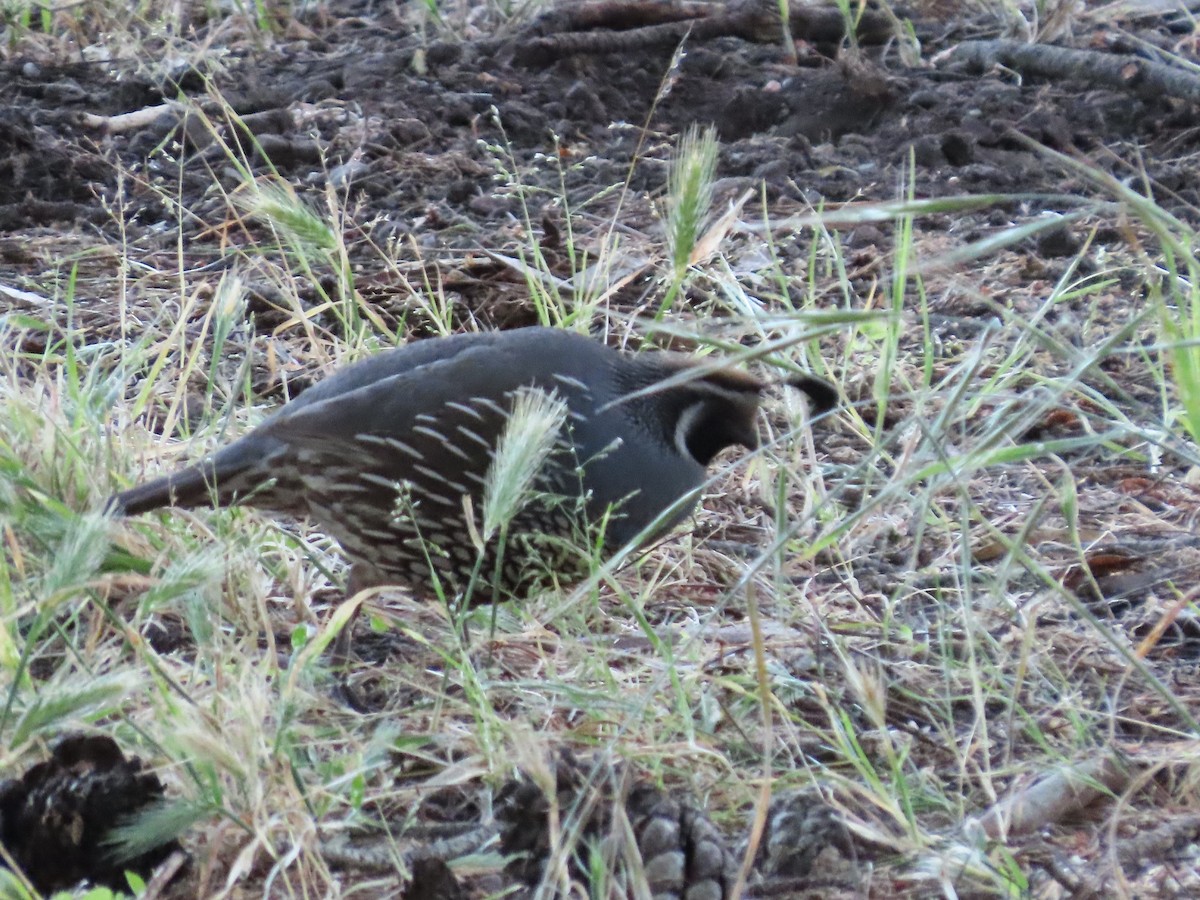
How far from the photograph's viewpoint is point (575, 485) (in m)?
3.14

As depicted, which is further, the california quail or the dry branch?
the dry branch

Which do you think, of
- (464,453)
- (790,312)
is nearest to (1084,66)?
(464,453)

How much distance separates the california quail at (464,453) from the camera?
3148mm

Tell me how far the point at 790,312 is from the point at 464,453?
102 cm

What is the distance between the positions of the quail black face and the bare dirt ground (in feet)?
0.45

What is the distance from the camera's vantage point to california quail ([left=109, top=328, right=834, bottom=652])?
3.15 metres

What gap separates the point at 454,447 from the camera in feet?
10.4

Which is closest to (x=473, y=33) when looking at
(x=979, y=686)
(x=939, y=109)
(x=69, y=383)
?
(x=939, y=109)

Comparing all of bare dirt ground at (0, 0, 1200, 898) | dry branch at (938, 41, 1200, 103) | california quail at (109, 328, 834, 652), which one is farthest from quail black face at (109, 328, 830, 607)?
dry branch at (938, 41, 1200, 103)

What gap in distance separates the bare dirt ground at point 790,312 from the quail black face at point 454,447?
0.14m

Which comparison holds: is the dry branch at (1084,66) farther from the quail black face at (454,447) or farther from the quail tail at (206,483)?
the quail tail at (206,483)

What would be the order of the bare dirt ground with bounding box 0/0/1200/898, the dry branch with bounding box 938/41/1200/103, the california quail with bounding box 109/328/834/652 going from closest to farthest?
the bare dirt ground with bounding box 0/0/1200/898 < the california quail with bounding box 109/328/834/652 < the dry branch with bounding box 938/41/1200/103

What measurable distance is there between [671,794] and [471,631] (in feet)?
3.62

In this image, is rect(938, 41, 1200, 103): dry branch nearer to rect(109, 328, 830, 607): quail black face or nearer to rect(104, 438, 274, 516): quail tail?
rect(109, 328, 830, 607): quail black face
